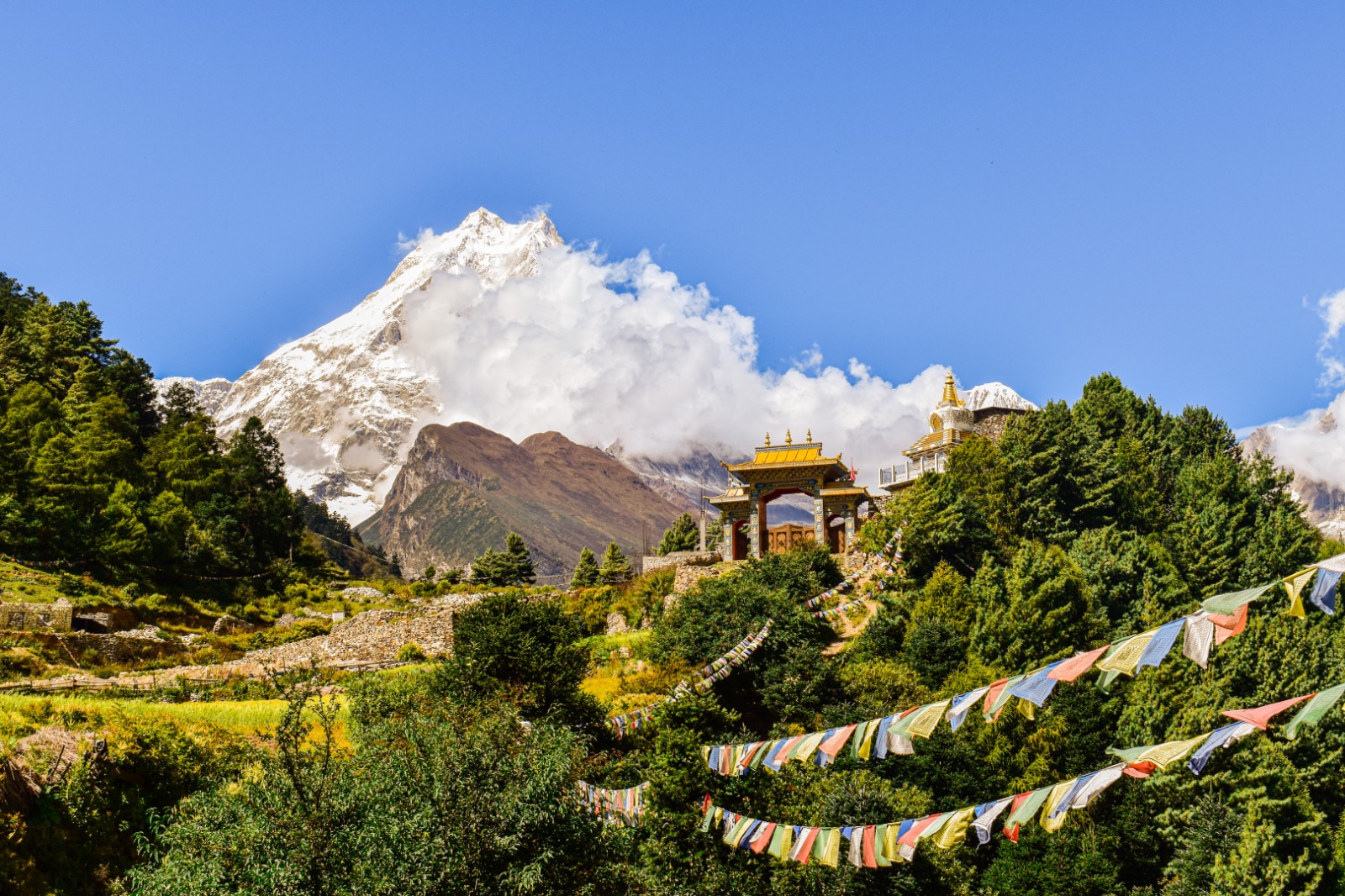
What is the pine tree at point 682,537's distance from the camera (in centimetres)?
5497

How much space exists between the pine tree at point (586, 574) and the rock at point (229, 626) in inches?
608

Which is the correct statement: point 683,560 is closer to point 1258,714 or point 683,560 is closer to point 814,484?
point 814,484

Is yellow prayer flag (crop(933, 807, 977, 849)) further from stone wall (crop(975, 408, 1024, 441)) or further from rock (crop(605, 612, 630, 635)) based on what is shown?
stone wall (crop(975, 408, 1024, 441))

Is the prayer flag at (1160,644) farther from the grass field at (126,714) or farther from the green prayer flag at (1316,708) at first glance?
the grass field at (126,714)

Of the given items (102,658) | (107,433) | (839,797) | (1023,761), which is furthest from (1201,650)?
(107,433)

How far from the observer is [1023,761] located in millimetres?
22312

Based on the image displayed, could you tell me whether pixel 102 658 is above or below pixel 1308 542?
below

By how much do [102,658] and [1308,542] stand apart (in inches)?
1463

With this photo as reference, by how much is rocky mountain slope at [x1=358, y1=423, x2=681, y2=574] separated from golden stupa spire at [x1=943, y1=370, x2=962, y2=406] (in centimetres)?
5054

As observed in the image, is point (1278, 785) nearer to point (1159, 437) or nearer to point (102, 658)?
point (1159, 437)

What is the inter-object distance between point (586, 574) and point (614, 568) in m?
2.35

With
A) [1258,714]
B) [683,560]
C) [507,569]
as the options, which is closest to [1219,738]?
[1258,714]

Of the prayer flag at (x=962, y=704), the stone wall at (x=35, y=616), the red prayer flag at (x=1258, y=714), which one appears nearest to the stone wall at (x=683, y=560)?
the stone wall at (x=35, y=616)

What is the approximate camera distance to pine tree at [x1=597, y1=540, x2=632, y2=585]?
4897 centimetres
